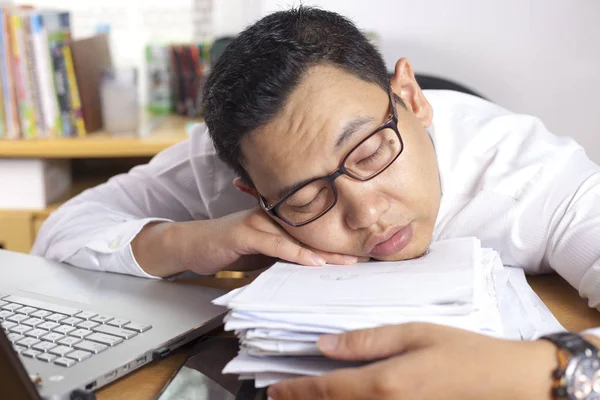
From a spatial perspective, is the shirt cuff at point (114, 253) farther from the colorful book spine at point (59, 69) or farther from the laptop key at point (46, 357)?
the colorful book spine at point (59, 69)

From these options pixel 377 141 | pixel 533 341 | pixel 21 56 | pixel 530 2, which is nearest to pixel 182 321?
pixel 377 141

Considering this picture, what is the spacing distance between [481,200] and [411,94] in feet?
0.66

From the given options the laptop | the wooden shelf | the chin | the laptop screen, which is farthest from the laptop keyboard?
the wooden shelf

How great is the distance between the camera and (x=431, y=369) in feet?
2.16

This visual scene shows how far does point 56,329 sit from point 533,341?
1.83ft

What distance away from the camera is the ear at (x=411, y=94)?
3.90 ft

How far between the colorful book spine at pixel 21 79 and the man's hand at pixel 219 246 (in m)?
1.22

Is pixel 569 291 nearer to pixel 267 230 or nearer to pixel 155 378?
pixel 267 230

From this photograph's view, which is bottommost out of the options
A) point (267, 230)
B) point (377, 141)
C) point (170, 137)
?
point (170, 137)

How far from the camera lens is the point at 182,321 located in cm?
97

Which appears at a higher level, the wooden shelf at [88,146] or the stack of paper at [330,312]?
the stack of paper at [330,312]

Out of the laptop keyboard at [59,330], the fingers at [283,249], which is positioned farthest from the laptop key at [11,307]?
the fingers at [283,249]

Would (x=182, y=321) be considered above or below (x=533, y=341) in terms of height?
below

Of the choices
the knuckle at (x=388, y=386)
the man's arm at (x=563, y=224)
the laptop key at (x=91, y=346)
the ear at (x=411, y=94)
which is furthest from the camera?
the ear at (x=411, y=94)
